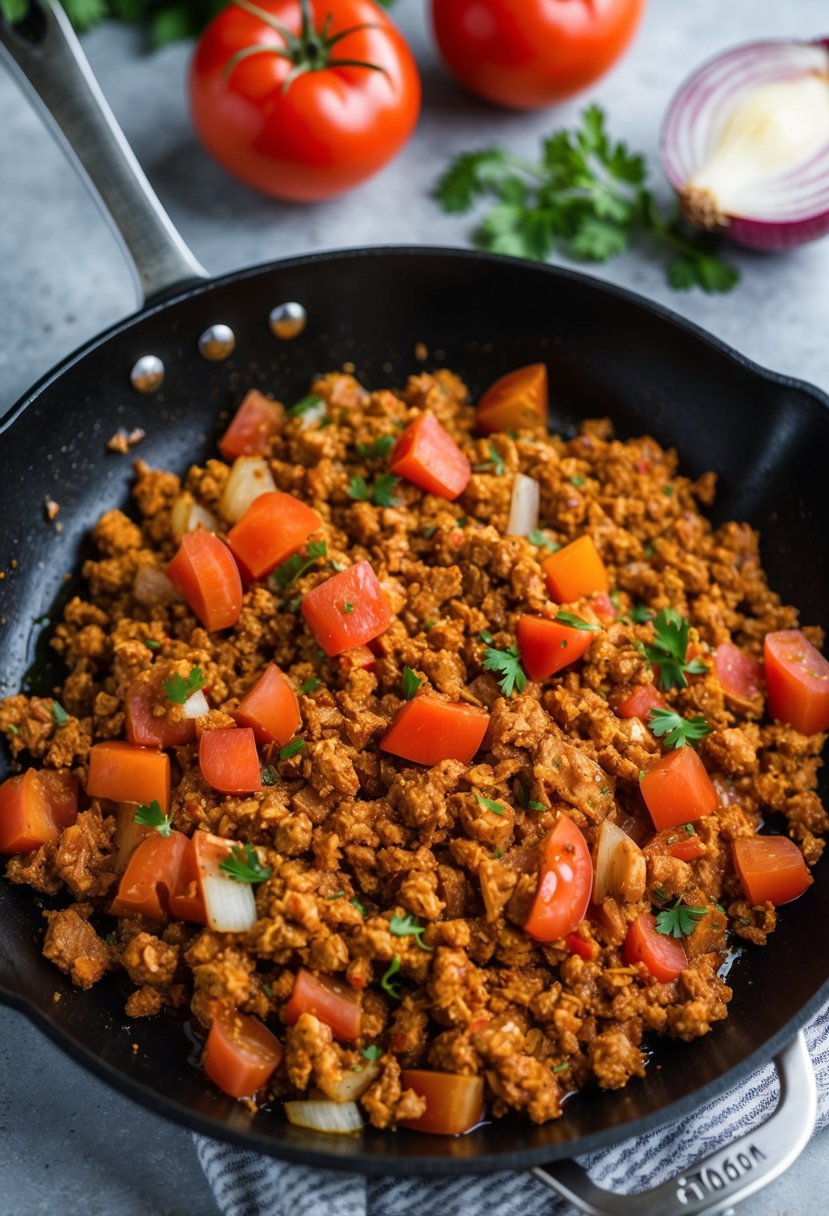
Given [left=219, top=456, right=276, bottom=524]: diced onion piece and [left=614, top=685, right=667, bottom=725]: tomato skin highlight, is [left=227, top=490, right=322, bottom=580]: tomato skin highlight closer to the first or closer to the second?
[left=219, top=456, right=276, bottom=524]: diced onion piece

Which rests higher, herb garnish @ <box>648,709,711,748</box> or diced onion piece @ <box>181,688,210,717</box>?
herb garnish @ <box>648,709,711,748</box>

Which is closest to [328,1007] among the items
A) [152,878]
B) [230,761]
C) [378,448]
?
[152,878]

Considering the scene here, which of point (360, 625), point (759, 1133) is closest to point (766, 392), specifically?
point (360, 625)

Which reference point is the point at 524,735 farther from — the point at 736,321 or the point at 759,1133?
the point at 736,321

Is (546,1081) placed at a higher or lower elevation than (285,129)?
lower

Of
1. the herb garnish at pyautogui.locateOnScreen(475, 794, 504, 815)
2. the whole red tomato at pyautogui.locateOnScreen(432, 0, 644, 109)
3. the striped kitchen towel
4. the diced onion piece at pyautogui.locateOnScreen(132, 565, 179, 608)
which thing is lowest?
the striped kitchen towel

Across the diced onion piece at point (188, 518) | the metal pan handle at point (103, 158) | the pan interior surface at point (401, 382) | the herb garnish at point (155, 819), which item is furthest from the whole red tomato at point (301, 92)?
the herb garnish at point (155, 819)

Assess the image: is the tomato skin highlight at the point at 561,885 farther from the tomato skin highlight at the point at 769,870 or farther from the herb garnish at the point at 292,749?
the herb garnish at the point at 292,749

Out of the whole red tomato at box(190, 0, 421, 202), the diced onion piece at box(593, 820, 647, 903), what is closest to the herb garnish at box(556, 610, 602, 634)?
the diced onion piece at box(593, 820, 647, 903)
